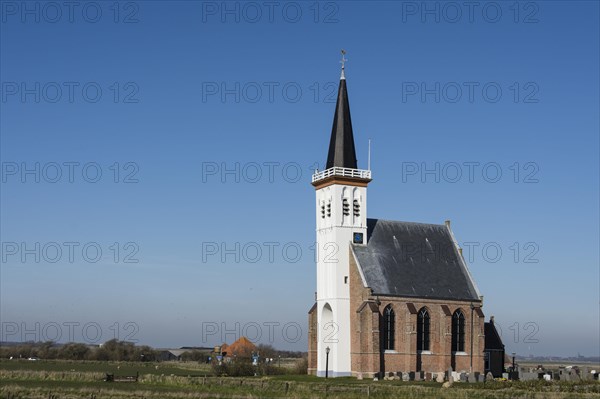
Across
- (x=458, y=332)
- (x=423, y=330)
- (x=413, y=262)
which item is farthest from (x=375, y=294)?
(x=458, y=332)

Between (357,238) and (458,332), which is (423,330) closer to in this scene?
(458,332)

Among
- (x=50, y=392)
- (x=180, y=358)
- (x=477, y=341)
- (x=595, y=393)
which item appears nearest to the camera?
(x=50, y=392)

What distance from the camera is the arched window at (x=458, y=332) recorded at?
69.1 meters

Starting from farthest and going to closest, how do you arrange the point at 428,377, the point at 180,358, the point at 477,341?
the point at 180,358 → the point at 477,341 → the point at 428,377

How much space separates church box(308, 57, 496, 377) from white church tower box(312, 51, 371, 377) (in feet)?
0.26

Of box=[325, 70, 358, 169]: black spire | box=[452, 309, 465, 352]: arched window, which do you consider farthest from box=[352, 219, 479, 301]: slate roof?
box=[325, 70, 358, 169]: black spire

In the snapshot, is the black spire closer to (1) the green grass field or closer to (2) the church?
(2) the church

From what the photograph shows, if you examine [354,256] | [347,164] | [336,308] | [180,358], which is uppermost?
[347,164]

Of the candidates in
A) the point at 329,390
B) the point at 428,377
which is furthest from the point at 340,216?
the point at 329,390

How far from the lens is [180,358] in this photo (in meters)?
136

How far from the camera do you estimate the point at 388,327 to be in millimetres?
65812

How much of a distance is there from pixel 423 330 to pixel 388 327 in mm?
3461

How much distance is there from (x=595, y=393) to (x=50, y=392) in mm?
29131

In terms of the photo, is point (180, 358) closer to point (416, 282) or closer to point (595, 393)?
point (416, 282)
